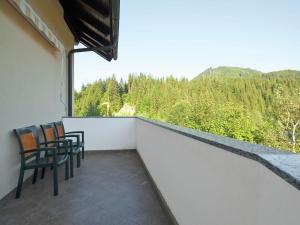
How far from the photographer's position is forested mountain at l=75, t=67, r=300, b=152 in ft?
66.6

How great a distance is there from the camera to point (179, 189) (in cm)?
201

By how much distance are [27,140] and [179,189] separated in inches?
83.0

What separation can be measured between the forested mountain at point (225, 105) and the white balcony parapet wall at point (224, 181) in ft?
44.7

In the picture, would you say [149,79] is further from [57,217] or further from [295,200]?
[295,200]

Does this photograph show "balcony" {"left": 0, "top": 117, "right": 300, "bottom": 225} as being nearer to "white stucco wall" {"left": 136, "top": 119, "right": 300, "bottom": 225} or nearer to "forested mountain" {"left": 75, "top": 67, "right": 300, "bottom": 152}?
"white stucco wall" {"left": 136, "top": 119, "right": 300, "bottom": 225}

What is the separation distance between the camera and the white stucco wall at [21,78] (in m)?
2.67

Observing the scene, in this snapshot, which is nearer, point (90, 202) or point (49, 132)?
point (90, 202)

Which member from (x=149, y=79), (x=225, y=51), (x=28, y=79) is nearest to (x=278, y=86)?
(x=149, y=79)

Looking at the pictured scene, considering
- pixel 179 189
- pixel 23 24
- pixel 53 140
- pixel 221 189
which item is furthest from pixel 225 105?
pixel 221 189

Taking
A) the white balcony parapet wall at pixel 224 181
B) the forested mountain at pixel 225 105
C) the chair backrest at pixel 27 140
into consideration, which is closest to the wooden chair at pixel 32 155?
the chair backrest at pixel 27 140

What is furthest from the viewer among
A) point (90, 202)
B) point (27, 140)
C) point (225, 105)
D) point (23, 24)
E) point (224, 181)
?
point (225, 105)

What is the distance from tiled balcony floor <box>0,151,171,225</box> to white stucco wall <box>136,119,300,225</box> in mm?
384

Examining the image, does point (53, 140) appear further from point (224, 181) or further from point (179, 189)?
point (224, 181)

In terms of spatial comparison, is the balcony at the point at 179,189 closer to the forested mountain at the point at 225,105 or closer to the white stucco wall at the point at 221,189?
the white stucco wall at the point at 221,189
